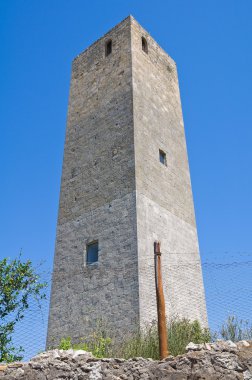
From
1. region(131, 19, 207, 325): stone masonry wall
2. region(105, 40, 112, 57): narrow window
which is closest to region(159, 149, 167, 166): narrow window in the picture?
region(131, 19, 207, 325): stone masonry wall

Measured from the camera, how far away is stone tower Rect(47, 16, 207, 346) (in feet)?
37.6

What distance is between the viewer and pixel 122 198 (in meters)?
12.6

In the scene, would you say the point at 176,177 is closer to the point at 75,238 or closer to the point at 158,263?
the point at 75,238

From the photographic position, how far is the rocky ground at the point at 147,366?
474 centimetres

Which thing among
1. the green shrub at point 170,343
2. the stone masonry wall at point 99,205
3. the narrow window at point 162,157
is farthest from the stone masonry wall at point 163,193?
the green shrub at point 170,343

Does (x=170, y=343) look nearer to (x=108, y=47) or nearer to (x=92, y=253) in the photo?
(x=92, y=253)

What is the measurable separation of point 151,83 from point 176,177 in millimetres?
3967

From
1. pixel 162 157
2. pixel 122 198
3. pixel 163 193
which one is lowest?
pixel 122 198

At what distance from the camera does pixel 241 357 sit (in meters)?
4.77

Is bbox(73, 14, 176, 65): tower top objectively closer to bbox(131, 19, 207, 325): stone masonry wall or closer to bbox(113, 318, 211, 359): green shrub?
bbox(131, 19, 207, 325): stone masonry wall

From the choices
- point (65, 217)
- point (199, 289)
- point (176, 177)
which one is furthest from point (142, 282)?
point (176, 177)

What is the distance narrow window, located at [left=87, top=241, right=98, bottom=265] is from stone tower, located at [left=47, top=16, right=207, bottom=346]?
0.11ft

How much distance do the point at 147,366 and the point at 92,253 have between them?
7671 millimetres

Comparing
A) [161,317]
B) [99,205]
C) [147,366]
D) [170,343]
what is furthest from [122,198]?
[147,366]
